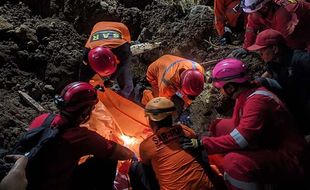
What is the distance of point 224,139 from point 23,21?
15.6ft

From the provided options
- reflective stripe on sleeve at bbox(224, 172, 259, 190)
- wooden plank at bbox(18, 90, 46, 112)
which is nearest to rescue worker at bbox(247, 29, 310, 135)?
reflective stripe on sleeve at bbox(224, 172, 259, 190)

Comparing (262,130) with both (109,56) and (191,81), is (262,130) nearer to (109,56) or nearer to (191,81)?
(191,81)

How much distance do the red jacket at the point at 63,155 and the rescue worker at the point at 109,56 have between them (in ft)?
5.42

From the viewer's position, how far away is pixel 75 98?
3.78 metres

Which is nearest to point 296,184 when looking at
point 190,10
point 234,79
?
point 234,79

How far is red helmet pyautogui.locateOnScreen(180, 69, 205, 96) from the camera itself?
4859 mm

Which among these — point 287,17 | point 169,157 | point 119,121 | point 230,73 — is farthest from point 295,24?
point 119,121

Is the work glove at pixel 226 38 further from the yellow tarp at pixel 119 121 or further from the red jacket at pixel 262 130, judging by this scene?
the red jacket at pixel 262 130

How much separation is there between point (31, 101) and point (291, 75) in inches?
156

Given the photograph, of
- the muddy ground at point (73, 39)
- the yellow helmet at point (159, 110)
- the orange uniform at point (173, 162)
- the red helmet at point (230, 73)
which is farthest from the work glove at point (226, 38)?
the orange uniform at point (173, 162)

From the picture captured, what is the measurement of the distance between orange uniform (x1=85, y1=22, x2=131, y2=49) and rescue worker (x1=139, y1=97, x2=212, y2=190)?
205cm

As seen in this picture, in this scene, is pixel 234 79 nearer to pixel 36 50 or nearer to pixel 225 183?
pixel 225 183

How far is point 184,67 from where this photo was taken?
5.07 meters

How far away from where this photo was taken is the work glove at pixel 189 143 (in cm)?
375
